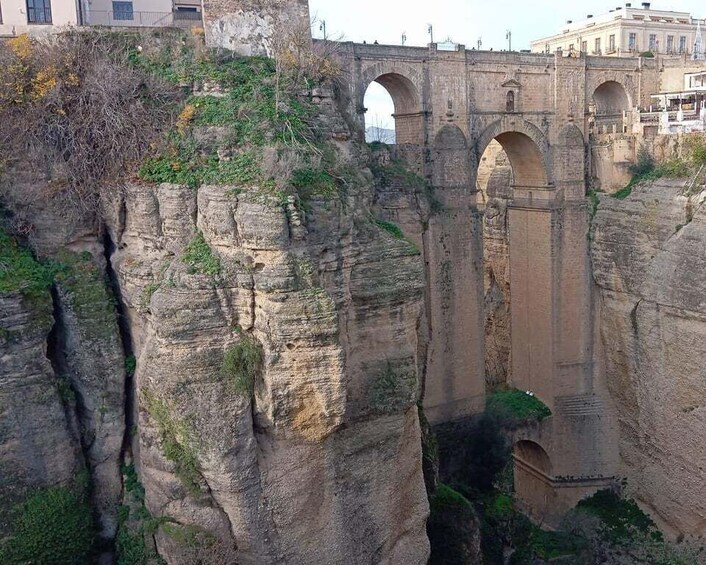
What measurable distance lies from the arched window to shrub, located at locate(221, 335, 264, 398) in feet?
46.7

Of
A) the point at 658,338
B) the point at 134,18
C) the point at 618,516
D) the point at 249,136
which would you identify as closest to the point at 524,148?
the point at 658,338

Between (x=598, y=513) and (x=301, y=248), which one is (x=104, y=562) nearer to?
(x=301, y=248)

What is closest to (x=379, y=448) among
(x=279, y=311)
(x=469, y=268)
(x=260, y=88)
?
(x=279, y=311)

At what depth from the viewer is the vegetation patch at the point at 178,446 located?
381 inches

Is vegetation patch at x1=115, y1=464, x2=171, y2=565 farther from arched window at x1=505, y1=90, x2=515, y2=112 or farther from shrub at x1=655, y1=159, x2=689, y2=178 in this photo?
shrub at x1=655, y1=159, x2=689, y2=178

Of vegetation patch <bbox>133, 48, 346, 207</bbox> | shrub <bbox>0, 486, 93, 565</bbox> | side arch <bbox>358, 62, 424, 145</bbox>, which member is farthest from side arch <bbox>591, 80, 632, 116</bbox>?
shrub <bbox>0, 486, 93, 565</bbox>

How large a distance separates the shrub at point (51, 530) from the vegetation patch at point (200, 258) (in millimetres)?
3679

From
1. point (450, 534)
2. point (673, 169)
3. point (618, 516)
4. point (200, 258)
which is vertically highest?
point (673, 169)

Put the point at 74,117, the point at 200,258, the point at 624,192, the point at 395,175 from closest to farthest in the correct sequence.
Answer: the point at 200,258, the point at 74,117, the point at 395,175, the point at 624,192

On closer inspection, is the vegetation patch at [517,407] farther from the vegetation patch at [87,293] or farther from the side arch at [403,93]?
the vegetation patch at [87,293]

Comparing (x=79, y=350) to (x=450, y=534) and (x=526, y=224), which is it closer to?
(x=450, y=534)

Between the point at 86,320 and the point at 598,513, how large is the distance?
1650 centimetres

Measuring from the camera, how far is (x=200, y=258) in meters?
9.67

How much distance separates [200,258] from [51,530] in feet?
13.7
